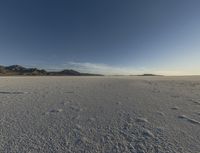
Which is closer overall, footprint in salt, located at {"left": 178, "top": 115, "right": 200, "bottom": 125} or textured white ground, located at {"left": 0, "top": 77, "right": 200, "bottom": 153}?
textured white ground, located at {"left": 0, "top": 77, "right": 200, "bottom": 153}

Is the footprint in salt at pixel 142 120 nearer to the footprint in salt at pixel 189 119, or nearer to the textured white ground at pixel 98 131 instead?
the textured white ground at pixel 98 131

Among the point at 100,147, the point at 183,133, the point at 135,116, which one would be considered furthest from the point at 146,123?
the point at 100,147

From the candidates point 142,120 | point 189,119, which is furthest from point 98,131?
point 189,119

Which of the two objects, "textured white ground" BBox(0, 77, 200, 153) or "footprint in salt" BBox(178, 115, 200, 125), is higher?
"footprint in salt" BBox(178, 115, 200, 125)

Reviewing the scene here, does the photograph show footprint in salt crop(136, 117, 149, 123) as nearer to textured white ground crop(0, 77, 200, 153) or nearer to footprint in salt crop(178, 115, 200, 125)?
textured white ground crop(0, 77, 200, 153)

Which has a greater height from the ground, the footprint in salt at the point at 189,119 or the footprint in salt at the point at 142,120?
the footprint in salt at the point at 189,119

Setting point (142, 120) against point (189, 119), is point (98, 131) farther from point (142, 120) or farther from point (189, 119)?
point (189, 119)

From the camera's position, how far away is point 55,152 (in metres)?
2.18

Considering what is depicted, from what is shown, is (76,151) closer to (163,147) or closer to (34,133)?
(34,133)

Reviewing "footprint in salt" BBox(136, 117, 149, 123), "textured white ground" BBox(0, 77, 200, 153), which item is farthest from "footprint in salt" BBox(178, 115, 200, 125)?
"footprint in salt" BBox(136, 117, 149, 123)

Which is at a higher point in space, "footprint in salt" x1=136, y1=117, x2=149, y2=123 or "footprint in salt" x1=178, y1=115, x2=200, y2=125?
"footprint in salt" x1=178, y1=115, x2=200, y2=125

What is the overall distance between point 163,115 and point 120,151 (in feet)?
7.57

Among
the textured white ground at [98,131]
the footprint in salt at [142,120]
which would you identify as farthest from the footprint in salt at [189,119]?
the footprint in salt at [142,120]

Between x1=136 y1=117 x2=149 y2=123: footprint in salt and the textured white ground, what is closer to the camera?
the textured white ground
